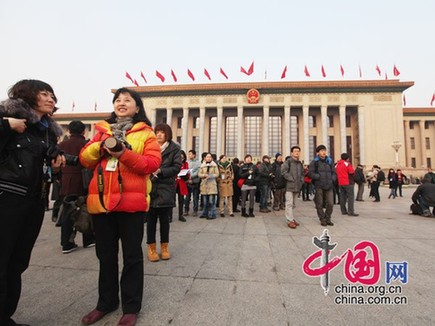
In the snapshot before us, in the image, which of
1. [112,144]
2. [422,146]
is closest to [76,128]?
[112,144]

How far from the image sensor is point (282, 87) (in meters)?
36.9

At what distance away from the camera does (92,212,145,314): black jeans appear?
6.44 feet

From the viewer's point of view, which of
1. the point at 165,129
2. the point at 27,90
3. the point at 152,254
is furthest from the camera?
the point at 165,129

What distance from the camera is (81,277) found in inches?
112

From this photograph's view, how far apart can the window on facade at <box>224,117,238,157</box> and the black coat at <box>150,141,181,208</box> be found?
36952 millimetres

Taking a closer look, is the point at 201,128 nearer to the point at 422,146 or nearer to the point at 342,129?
the point at 342,129

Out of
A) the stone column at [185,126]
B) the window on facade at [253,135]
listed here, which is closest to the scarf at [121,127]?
the stone column at [185,126]

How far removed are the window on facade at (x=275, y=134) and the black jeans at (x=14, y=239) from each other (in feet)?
130

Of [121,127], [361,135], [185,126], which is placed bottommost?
[121,127]

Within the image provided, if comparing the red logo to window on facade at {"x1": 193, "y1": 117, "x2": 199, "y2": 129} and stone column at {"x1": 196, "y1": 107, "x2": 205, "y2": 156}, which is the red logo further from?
window on facade at {"x1": 193, "y1": 117, "x2": 199, "y2": 129}

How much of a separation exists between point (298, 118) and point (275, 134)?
4.86m

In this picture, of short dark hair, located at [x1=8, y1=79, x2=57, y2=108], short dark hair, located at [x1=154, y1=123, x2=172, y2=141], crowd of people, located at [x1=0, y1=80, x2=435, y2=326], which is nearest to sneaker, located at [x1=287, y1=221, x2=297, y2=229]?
short dark hair, located at [x1=154, y1=123, x2=172, y2=141]

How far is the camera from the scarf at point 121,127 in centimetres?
202

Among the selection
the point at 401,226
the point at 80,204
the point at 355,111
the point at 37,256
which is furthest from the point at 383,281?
the point at 355,111
